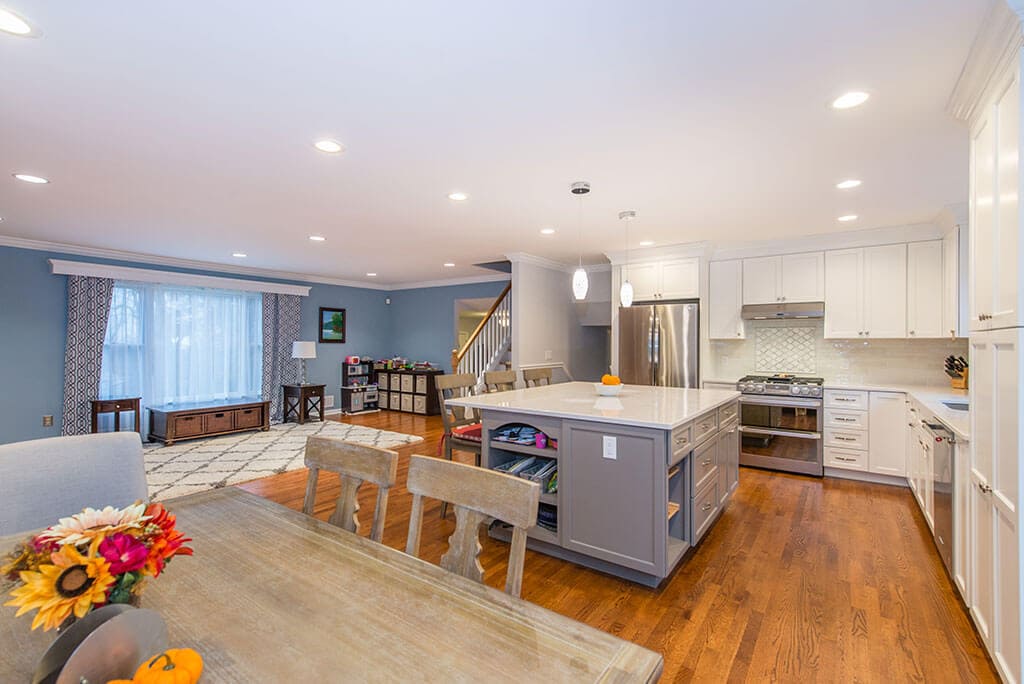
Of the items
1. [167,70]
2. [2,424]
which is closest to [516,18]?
[167,70]

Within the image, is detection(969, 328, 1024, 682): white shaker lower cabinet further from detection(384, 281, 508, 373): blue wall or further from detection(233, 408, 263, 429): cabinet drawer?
detection(233, 408, 263, 429): cabinet drawer

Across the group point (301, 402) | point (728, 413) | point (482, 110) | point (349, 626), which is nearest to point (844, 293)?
point (728, 413)

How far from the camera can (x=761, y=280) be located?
5074 millimetres

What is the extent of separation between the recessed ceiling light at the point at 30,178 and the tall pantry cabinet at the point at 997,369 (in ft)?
16.7

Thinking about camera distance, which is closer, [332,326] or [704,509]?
[704,509]

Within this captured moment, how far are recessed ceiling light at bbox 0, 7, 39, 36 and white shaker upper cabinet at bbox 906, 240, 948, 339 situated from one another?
19.9 ft

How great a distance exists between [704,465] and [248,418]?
20.0 ft

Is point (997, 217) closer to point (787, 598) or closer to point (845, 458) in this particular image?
point (787, 598)

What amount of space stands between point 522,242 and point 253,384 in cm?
501

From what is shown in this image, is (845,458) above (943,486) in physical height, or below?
below

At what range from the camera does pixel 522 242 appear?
5199mm

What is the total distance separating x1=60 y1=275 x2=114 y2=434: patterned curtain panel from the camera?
5.49 metres

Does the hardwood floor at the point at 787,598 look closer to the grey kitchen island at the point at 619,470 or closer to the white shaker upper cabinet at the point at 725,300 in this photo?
the grey kitchen island at the point at 619,470

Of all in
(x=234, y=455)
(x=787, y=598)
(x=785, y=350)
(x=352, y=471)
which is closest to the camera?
(x=352, y=471)
